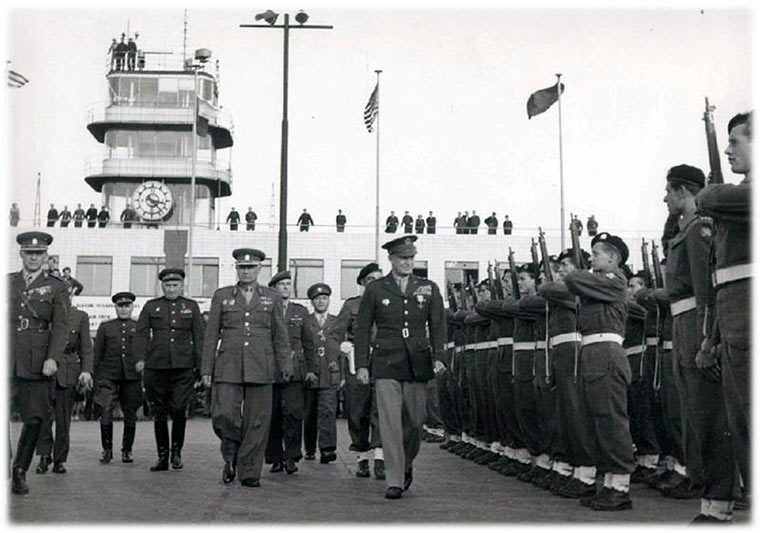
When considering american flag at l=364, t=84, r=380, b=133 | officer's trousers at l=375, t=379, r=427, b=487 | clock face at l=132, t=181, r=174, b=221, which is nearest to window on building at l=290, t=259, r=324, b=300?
clock face at l=132, t=181, r=174, b=221

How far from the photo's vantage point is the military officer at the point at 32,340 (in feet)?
28.4

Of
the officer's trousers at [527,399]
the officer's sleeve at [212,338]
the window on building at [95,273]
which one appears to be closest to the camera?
the officer's trousers at [527,399]

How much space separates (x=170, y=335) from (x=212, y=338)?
1.53m

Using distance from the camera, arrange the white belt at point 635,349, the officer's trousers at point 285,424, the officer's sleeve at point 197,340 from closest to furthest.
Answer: the white belt at point 635,349, the officer's trousers at point 285,424, the officer's sleeve at point 197,340

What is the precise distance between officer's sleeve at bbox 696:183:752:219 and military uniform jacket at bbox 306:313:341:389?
6734 millimetres

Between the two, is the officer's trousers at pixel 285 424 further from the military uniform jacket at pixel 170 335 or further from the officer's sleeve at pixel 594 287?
the officer's sleeve at pixel 594 287

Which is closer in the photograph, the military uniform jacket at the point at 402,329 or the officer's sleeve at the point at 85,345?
the military uniform jacket at the point at 402,329

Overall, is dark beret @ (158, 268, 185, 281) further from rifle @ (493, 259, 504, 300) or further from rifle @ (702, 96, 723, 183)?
rifle @ (702, 96, 723, 183)

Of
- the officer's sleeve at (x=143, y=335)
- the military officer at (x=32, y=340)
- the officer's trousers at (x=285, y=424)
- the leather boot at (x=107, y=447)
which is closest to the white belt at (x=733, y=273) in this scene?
the military officer at (x=32, y=340)

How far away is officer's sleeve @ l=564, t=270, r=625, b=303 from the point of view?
316 inches

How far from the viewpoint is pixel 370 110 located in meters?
33.0

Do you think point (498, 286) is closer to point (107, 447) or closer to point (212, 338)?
point (212, 338)

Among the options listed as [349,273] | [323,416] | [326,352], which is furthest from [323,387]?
[349,273]

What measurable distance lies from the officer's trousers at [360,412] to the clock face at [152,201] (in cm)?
3617
